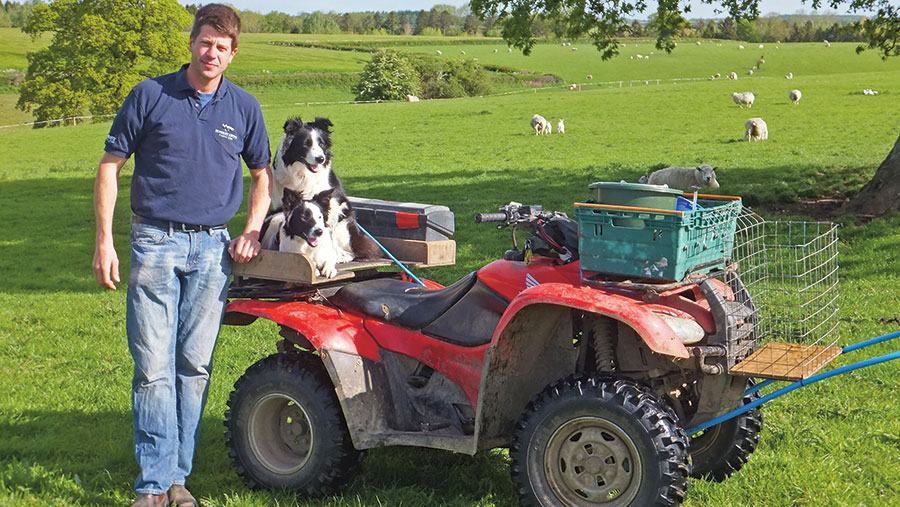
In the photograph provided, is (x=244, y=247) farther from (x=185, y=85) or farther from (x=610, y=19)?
(x=610, y=19)

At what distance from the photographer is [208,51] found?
429 cm

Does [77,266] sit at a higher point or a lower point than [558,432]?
lower

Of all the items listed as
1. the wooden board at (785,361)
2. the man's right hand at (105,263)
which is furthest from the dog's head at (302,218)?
the wooden board at (785,361)

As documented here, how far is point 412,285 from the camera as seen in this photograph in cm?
511

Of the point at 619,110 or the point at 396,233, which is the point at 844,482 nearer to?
the point at 396,233

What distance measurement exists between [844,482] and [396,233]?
9.65 ft

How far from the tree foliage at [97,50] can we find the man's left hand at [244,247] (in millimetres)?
48436

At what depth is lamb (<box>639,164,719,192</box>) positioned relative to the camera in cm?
1794

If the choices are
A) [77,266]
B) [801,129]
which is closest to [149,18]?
[801,129]

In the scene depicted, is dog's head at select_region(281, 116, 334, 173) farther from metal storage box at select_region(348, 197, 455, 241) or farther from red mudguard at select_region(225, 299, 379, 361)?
red mudguard at select_region(225, 299, 379, 361)

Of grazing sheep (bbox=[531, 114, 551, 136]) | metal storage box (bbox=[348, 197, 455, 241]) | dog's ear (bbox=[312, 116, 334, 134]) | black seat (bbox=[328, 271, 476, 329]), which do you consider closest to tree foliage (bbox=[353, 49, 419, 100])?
grazing sheep (bbox=[531, 114, 551, 136])

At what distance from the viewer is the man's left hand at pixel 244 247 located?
4.64 meters

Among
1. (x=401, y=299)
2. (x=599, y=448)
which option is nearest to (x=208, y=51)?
(x=401, y=299)

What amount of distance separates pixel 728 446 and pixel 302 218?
8.88 feet
